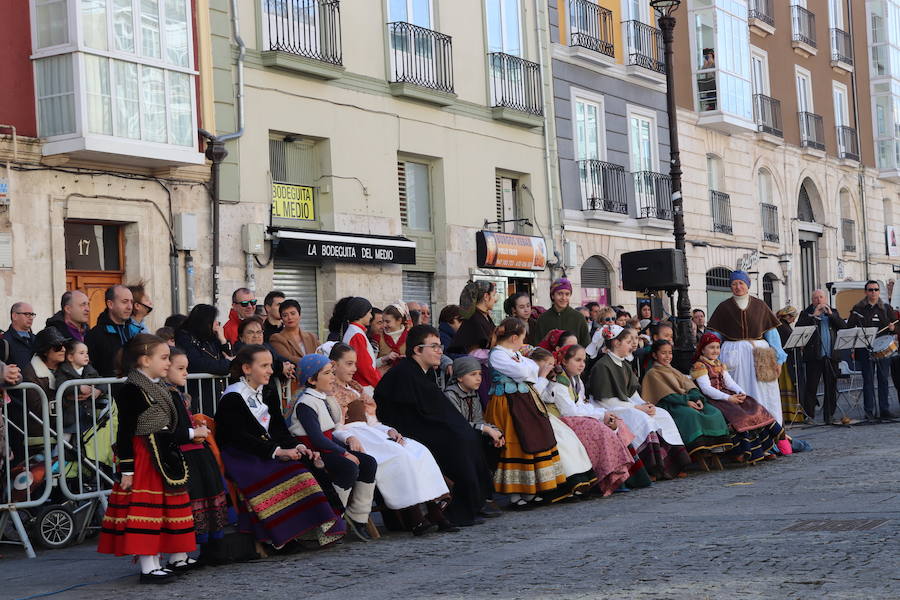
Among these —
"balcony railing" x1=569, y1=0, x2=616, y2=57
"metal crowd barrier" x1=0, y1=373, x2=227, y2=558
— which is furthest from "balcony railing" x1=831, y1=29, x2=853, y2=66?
"metal crowd barrier" x1=0, y1=373, x2=227, y2=558

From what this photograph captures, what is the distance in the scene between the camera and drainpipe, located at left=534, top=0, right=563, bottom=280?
80.8 feet

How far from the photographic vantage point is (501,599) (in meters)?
6.73

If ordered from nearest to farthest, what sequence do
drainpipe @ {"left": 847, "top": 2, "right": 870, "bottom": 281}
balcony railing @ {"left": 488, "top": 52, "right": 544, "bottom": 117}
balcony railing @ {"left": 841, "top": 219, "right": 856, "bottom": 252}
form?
balcony railing @ {"left": 488, "top": 52, "right": 544, "bottom": 117}
balcony railing @ {"left": 841, "top": 219, "right": 856, "bottom": 252}
drainpipe @ {"left": 847, "top": 2, "right": 870, "bottom": 281}

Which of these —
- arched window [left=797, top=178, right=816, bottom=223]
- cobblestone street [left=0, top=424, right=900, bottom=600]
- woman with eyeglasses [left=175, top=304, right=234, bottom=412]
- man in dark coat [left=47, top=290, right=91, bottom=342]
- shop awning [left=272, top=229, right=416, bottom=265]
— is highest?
arched window [left=797, top=178, right=816, bottom=223]

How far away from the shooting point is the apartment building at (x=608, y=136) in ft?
83.4

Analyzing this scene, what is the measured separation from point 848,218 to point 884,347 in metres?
21.6

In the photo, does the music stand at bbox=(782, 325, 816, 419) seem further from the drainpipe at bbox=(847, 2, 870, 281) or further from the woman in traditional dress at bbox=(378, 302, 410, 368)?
the drainpipe at bbox=(847, 2, 870, 281)

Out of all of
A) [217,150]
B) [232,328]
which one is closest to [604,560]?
[232,328]

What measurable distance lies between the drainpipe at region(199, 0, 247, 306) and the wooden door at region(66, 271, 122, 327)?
4.28 feet

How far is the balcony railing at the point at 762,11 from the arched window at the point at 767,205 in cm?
374

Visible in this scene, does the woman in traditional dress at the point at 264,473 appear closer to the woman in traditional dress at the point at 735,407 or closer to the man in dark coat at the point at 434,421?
the man in dark coat at the point at 434,421

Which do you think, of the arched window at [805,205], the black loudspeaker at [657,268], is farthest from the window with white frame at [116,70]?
the arched window at [805,205]

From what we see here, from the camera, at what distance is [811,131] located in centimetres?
3600

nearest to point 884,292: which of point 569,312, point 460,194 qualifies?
point 460,194
